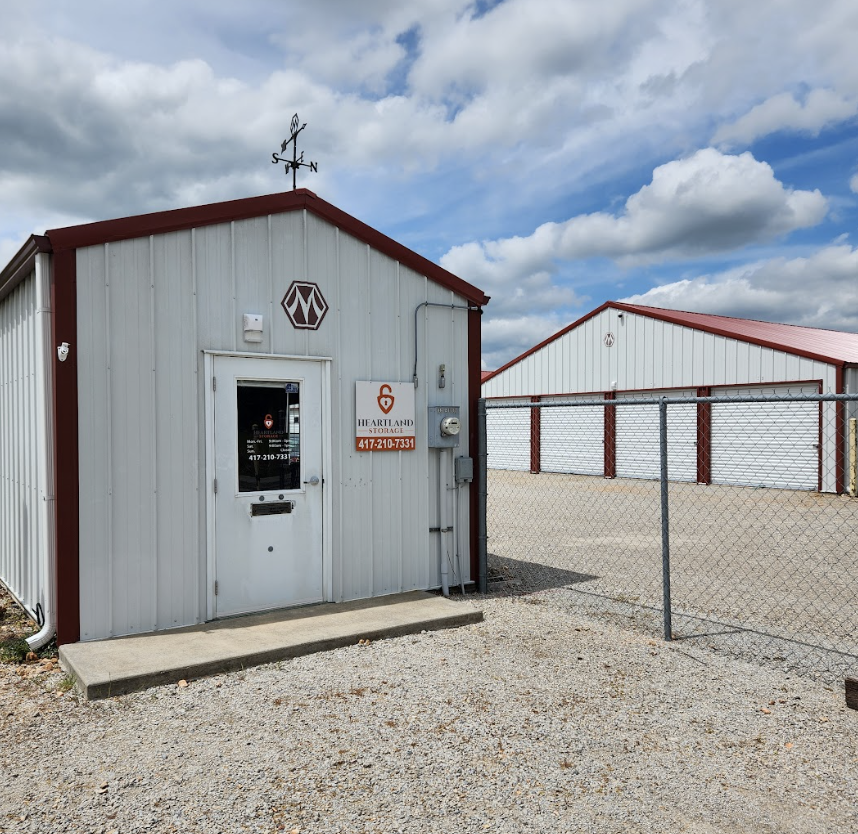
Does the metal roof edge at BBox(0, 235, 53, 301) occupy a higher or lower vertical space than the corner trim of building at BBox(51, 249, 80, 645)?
higher

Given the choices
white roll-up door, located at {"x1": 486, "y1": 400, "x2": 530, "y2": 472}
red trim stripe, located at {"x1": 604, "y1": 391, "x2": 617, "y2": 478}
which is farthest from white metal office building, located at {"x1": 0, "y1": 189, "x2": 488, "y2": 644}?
white roll-up door, located at {"x1": 486, "y1": 400, "x2": 530, "y2": 472}

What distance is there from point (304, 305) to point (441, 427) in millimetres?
1691

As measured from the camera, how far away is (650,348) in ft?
61.6

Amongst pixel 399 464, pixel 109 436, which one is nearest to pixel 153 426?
pixel 109 436

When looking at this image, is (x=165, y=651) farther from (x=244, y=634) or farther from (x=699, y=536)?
(x=699, y=536)

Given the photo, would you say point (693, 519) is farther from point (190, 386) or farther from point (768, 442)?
point (190, 386)

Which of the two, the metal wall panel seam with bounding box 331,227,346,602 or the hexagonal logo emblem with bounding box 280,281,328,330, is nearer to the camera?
the hexagonal logo emblem with bounding box 280,281,328,330

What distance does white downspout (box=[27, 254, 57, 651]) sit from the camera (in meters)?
5.03

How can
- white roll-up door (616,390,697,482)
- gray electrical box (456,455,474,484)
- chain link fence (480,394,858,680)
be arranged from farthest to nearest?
white roll-up door (616,390,697,482) < gray electrical box (456,455,474,484) < chain link fence (480,394,858,680)

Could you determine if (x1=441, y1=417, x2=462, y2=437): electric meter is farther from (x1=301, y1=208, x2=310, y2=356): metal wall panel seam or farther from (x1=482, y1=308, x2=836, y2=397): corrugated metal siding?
(x1=482, y1=308, x2=836, y2=397): corrugated metal siding

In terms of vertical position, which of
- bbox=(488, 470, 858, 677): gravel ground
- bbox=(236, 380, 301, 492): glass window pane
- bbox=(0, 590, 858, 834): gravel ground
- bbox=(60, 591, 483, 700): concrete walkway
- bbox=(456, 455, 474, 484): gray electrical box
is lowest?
bbox=(488, 470, 858, 677): gravel ground

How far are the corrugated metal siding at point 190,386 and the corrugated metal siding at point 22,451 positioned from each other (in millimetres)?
436

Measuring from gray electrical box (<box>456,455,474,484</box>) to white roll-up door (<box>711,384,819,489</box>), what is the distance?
10.4 m

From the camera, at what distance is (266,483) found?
19.2 ft
